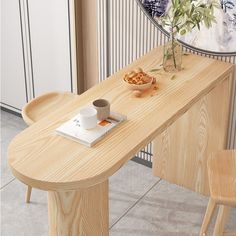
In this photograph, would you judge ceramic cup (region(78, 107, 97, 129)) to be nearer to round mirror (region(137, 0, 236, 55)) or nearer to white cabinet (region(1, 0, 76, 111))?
round mirror (region(137, 0, 236, 55))

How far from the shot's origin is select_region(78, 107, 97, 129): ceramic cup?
2234 millimetres

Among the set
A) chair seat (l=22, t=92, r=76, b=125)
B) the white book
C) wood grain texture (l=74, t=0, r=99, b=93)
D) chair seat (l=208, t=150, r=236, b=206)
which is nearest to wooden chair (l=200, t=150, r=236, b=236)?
chair seat (l=208, t=150, r=236, b=206)

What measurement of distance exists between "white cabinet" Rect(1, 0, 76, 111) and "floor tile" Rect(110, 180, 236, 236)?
0.92m

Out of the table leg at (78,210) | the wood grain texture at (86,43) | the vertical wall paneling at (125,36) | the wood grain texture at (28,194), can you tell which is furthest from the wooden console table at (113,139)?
the wood grain texture at (28,194)

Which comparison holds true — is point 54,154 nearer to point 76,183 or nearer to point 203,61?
point 76,183

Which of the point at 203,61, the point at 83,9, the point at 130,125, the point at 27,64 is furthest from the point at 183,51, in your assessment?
the point at 27,64

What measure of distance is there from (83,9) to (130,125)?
1273 mm

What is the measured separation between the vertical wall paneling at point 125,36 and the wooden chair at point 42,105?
423 millimetres

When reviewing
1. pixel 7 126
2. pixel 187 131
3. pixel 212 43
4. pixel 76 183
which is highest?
pixel 212 43

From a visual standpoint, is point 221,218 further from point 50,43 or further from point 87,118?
point 50,43

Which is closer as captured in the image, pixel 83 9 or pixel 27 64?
pixel 83 9

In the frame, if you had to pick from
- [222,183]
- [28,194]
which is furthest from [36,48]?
[222,183]

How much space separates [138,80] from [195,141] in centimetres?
77

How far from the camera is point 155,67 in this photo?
2852 mm
